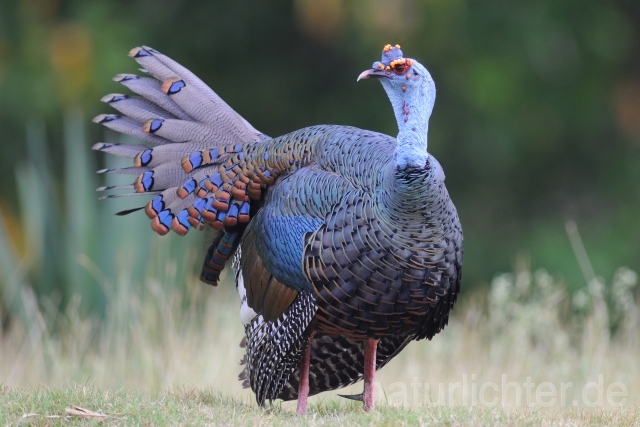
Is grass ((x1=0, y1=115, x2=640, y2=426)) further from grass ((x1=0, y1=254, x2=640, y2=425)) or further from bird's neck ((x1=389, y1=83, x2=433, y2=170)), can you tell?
bird's neck ((x1=389, y1=83, x2=433, y2=170))

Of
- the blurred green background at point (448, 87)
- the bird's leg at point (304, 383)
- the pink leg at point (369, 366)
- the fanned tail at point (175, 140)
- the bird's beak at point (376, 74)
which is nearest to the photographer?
the bird's beak at point (376, 74)

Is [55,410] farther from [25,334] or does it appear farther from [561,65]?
[561,65]

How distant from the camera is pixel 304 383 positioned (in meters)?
5.21

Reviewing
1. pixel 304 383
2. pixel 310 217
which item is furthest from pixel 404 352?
pixel 310 217

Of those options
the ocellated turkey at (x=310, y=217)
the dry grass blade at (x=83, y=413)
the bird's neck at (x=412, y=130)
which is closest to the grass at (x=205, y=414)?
the dry grass blade at (x=83, y=413)

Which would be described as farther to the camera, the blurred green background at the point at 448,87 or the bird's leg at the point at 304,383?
the blurred green background at the point at 448,87

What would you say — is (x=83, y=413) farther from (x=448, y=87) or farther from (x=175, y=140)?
(x=448, y=87)

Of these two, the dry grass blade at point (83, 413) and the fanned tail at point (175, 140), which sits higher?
the fanned tail at point (175, 140)

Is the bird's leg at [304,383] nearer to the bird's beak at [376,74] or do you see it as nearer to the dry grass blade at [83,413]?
the dry grass blade at [83,413]

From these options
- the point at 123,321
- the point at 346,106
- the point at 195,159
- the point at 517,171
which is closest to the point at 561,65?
the point at 517,171

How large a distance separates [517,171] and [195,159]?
8159mm

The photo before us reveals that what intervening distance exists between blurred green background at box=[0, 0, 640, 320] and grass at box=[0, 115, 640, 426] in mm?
2038

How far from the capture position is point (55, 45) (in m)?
11.6

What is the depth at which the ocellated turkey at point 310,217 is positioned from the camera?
475 centimetres
